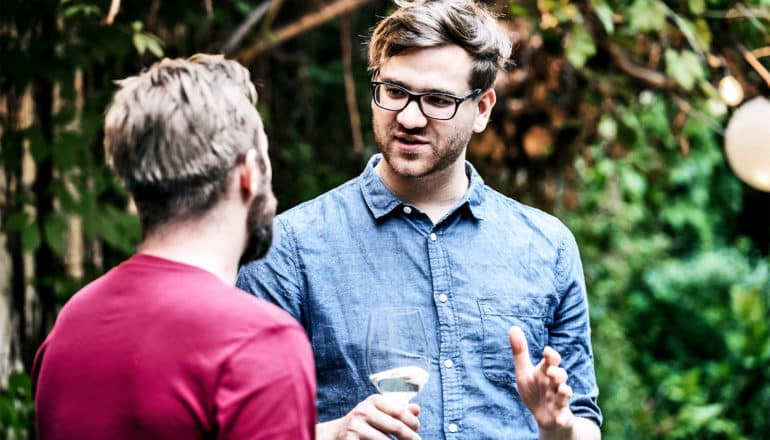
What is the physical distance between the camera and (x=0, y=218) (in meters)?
3.19

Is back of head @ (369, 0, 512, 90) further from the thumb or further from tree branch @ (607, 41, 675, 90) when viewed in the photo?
tree branch @ (607, 41, 675, 90)

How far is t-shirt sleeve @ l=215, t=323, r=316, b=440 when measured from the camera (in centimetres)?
115

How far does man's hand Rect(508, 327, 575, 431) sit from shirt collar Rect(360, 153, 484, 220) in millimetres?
454

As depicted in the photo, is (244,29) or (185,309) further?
(244,29)

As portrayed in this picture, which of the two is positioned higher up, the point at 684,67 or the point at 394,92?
the point at 394,92

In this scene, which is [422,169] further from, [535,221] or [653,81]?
[653,81]

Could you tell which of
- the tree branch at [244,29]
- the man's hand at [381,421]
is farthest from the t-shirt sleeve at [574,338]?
the tree branch at [244,29]

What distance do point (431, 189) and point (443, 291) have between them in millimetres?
236

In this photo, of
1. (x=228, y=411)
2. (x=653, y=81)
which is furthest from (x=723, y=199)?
(x=228, y=411)

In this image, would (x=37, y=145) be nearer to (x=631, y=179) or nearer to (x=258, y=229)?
(x=258, y=229)

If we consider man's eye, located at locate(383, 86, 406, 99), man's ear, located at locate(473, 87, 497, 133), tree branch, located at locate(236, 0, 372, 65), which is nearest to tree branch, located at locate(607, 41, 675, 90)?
tree branch, located at locate(236, 0, 372, 65)

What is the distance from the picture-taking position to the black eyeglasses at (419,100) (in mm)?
1926

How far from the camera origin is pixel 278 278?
6.15ft

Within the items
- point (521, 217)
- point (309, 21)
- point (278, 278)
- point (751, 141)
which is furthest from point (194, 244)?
point (751, 141)
